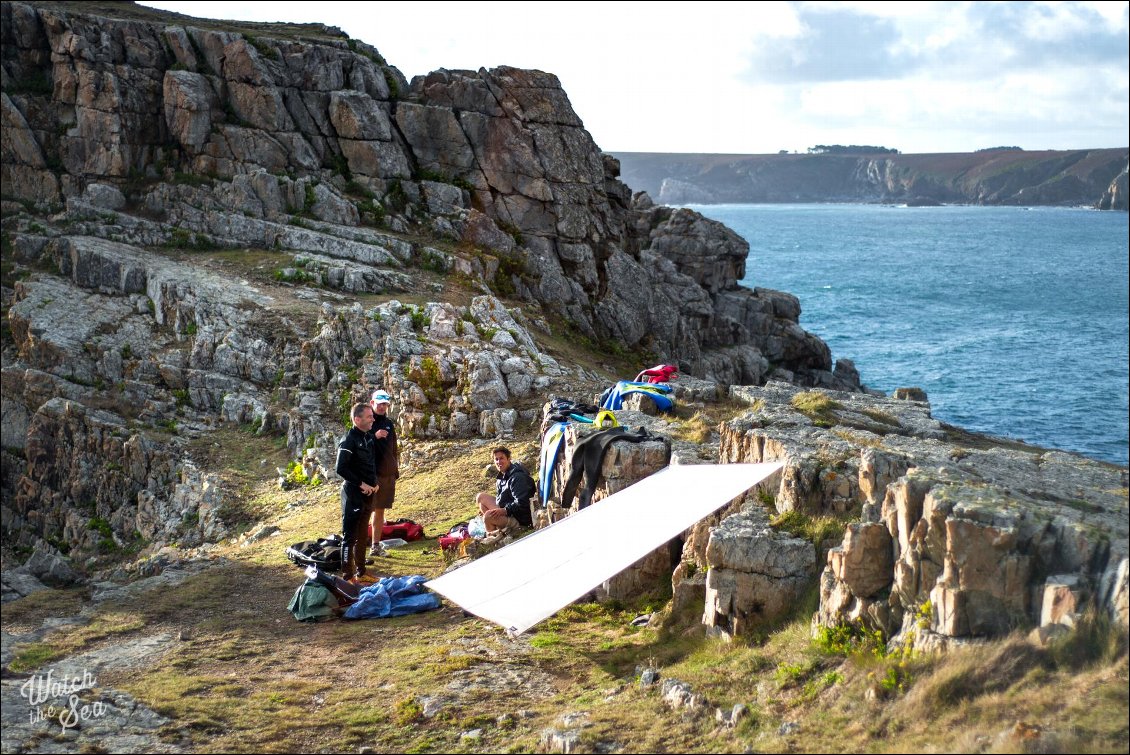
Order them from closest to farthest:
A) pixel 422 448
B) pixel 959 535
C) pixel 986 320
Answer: pixel 959 535 → pixel 422 448 → pixel 986 320

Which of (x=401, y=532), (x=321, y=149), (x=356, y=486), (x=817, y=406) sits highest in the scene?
(x=321, y=149)

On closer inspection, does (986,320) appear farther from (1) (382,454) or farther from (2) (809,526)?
(2) (809,526)

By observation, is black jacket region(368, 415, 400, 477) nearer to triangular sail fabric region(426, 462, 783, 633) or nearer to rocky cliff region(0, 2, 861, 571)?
triangular sail fabric region(426, 462, 783, 633)

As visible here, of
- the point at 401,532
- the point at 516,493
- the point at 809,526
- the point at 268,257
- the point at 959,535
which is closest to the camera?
the point at 959,535

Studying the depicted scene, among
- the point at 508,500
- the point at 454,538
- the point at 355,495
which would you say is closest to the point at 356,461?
the point at 355,495

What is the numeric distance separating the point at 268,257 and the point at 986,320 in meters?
66.3

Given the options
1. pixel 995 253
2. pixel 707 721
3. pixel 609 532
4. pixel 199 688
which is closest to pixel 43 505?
pixel 199 688

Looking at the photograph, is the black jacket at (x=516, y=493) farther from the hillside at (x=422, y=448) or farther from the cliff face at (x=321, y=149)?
the cliff face at (x=321, y=149)

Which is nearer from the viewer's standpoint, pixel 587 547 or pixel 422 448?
pixel 587 547

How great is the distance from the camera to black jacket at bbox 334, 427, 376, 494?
39.4 ft

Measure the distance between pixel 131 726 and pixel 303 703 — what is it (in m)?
1.51

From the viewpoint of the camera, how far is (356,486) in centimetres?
1221

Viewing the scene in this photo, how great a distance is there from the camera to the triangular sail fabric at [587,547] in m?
9.14

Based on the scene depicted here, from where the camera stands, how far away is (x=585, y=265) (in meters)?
33.3
